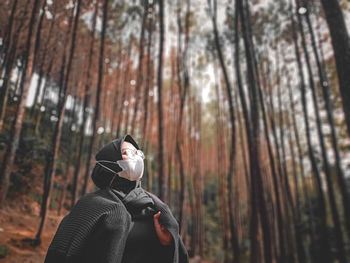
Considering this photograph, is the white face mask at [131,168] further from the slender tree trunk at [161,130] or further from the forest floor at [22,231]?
the forest floor at [22,231]

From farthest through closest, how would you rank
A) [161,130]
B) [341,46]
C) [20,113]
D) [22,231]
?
A: [22,231]
[161,130]
[20,113]
[341,46]

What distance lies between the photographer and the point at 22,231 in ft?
12.1

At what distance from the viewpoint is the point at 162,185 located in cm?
335

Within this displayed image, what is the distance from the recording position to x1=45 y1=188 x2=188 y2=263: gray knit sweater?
760mm

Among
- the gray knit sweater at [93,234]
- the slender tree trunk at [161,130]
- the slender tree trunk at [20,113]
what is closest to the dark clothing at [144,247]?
the gray knit sweater at [93,234]

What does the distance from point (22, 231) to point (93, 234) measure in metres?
4.02

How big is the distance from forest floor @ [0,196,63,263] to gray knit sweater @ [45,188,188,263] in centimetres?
288

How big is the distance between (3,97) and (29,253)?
2403 mm

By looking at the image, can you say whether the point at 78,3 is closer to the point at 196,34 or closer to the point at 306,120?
the point at 196,34

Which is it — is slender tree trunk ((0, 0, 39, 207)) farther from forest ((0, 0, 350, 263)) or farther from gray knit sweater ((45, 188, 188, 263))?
gray knit sweater ((45, 188, 188, 263))

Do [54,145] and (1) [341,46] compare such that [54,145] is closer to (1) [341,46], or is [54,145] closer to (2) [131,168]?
(2) [131,168]

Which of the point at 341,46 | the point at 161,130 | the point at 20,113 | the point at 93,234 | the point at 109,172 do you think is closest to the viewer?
the point at 93,234

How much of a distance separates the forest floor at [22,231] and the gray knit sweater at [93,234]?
2880 mm

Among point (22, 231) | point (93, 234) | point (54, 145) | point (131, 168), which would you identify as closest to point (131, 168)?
point (131, 168)
